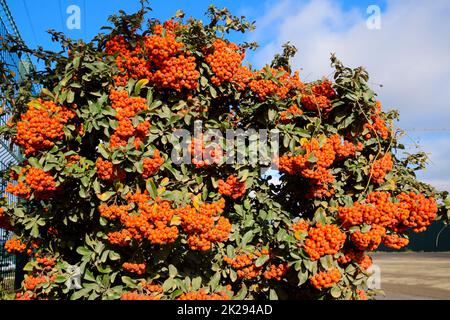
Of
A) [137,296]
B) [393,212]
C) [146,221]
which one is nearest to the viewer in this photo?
[146,221]

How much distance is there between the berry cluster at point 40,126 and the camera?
10.2 feet

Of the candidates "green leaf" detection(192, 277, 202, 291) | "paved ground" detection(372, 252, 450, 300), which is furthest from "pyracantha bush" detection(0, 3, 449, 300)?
"paved ground" detection(372, 252, 450, 300)

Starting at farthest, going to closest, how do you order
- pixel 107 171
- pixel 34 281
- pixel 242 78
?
pixel 242 78
pixel 34 281
pixel 107 171

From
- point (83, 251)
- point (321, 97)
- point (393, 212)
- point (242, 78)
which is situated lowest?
point (83, 251)

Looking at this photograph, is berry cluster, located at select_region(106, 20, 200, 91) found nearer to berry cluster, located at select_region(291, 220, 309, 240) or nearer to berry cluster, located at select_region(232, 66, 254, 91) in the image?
berry cluster, located at select_region(232, 66, 254, 91)

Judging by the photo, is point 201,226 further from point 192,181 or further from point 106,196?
point 106,196

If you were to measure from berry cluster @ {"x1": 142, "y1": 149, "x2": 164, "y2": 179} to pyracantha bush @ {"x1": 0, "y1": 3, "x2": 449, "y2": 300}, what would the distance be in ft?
0.05

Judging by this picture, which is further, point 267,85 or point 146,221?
point 267,85

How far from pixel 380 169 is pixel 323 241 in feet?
2.88

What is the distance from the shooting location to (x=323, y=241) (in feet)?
9.78

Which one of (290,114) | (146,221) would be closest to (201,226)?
(146,221)

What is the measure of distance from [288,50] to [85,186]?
2338mm

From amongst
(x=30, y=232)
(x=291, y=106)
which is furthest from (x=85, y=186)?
(x=291, y=106)

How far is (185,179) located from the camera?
3285mm
